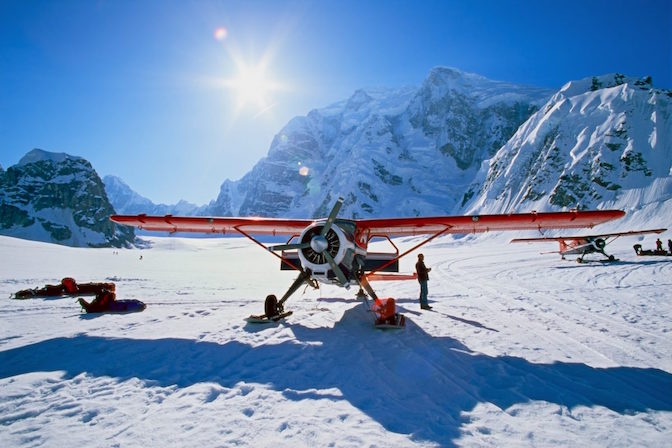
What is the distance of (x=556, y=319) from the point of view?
359 inches

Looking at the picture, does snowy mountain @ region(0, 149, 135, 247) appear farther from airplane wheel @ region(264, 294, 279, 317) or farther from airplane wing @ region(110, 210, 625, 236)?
airplane wheel @ region(264, 294, 279, 317)

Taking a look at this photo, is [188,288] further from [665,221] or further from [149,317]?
[665,221]

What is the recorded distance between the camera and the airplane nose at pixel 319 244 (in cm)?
823

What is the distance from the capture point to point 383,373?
17.9 ft

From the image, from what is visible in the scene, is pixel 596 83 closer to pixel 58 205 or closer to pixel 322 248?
pixel 322 248

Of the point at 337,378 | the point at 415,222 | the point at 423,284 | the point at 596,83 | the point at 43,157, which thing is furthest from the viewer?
the point at 43,157

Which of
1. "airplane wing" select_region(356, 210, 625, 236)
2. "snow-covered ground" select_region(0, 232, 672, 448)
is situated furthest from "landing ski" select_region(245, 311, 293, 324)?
"airplane wing" select_region(356, 210, 625, 236)

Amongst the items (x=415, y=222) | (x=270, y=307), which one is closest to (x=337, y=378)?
(x=270, y=307)

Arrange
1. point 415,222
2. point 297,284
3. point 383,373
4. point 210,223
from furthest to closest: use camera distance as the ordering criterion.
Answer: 1. point 210,223
2. point 415,222
3. point 297,284
4. point 383,373

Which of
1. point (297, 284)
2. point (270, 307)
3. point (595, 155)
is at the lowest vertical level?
point (270, 307)

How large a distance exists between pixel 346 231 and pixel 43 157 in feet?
761

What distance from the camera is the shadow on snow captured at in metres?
4.33

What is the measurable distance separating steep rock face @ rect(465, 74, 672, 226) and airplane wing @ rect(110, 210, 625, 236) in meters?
69.3

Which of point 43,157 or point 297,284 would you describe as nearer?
point 297,284
